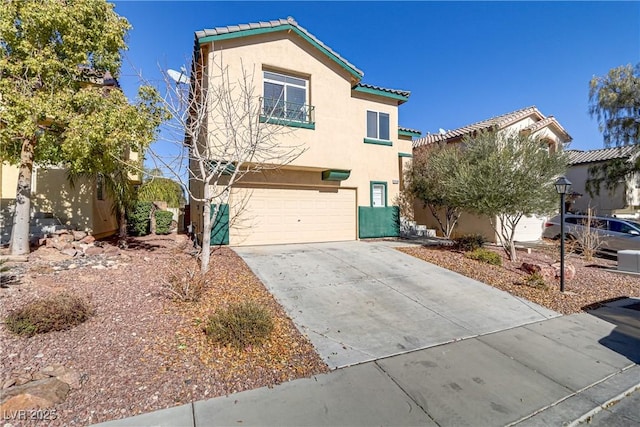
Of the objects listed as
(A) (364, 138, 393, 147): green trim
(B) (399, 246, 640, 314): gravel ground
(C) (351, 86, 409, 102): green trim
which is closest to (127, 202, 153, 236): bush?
(A) (364, 138, 393, 147): green trim

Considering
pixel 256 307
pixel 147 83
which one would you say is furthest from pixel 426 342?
pixel 147 83

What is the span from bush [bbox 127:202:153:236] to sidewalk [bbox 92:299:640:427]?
12973 mm

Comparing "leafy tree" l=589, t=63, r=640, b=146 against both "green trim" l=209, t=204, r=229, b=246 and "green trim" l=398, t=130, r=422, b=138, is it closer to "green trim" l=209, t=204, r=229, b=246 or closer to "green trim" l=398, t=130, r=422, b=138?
"green trim" l=398, t=130, r=422, b=138

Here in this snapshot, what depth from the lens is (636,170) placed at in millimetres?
19578

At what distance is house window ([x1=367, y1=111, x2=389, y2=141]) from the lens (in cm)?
1367

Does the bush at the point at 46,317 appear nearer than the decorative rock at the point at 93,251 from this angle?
Yes

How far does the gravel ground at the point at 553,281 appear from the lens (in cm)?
716

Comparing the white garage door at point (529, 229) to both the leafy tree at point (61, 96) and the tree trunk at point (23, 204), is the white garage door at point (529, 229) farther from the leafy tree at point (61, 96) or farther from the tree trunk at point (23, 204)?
the tree trunk at point (23, 204)

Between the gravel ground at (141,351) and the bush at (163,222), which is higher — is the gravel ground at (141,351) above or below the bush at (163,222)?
below

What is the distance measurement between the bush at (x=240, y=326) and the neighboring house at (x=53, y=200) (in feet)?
28.8

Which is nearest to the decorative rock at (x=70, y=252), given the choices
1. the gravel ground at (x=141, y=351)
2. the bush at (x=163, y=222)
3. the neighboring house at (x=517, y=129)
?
the gravel ground at (x=141, y=351)

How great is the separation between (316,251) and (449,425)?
7.40 metres

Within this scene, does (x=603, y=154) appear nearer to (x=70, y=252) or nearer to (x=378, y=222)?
(x=378, y=222)

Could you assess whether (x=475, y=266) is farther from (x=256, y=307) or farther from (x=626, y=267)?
(x=256, y=307)
